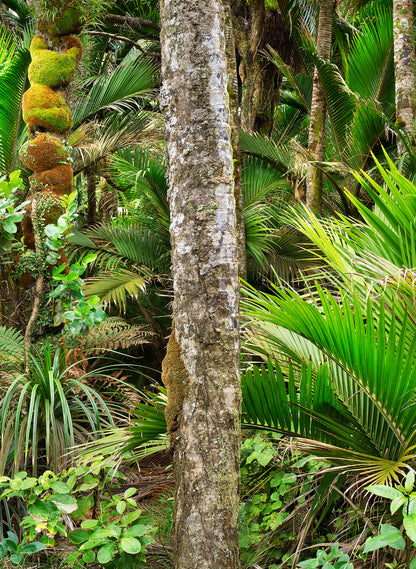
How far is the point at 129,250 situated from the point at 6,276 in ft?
5.15

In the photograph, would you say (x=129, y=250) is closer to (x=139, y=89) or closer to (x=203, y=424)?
(x=139, y=89)

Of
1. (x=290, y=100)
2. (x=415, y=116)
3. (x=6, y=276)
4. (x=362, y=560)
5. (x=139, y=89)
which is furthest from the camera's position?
(x=290, y=100)

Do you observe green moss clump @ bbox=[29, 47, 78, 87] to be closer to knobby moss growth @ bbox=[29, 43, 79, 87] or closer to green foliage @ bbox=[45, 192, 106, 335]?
knobby moss growth @ bbox=[29, 43, 79, 87]

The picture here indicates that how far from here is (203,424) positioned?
69.8 inches

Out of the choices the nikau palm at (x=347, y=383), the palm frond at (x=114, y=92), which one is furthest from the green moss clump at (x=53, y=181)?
the palm frond at (x=114, y=92)

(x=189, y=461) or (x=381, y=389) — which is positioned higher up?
(x=381, y=389)

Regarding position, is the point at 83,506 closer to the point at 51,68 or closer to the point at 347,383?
the point at 347,383

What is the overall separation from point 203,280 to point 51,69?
8.88 ft

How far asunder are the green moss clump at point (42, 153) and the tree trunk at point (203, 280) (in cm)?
183

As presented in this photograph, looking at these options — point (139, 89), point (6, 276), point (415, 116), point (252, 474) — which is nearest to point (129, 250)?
point (6, 276)

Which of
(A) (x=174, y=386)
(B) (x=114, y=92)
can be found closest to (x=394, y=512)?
(A) (x=174, y=386)

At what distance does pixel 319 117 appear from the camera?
19.5 ft

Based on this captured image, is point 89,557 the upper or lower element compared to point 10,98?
lower

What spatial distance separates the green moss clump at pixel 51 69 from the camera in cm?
379
